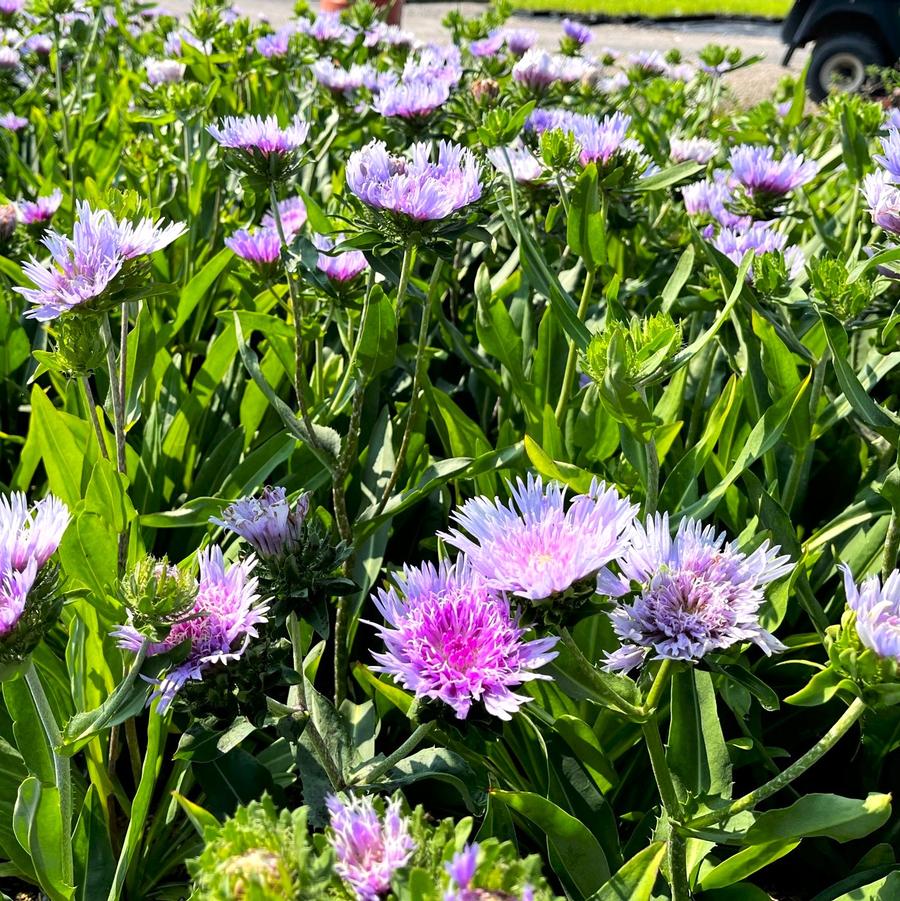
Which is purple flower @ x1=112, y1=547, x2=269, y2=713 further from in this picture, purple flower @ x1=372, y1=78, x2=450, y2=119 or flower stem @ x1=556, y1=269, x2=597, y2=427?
purple flower @ x1=372, y1=78, x2=450, y2=119

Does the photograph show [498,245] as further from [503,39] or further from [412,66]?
[503,39]

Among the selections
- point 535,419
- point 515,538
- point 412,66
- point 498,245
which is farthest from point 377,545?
point 412,66

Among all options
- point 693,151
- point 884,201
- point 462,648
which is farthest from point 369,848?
point 693,151

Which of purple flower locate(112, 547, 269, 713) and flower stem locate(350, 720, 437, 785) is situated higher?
purple flower locate(112, 547, 269, 713)

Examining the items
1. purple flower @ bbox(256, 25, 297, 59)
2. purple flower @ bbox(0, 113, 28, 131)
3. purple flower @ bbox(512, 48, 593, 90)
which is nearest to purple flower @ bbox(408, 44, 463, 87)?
purple flower @ bbox(512, 48, 593, 90)

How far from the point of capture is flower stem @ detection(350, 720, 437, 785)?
3.31ft

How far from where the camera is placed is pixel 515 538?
99 cm

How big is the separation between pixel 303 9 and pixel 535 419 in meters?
2.84

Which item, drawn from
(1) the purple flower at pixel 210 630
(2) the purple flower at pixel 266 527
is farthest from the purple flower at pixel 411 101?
(1) the purple flower at pixel 210 630

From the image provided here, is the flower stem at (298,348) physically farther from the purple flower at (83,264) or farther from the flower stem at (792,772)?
the flower stem at (792,772)

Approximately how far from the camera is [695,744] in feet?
4.22

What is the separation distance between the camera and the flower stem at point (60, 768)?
1.06 meters

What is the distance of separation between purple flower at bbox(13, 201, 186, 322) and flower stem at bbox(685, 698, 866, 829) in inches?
39.0

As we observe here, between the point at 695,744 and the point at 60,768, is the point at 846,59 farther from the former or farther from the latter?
the point at 60,768
